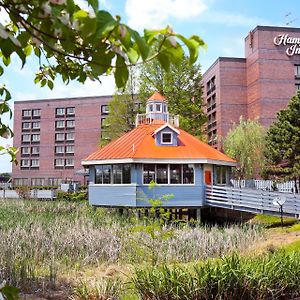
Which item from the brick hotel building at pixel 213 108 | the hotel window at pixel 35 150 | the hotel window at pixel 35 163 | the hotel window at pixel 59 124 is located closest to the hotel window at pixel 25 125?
the brick hotel building at pixel 213 108

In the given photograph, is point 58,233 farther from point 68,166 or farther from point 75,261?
point 68,166

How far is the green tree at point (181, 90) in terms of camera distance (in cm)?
3541

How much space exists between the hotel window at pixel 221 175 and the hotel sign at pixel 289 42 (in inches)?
915

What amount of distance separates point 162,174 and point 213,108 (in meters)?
29.4

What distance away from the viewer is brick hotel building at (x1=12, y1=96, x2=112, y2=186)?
61938 millimetres

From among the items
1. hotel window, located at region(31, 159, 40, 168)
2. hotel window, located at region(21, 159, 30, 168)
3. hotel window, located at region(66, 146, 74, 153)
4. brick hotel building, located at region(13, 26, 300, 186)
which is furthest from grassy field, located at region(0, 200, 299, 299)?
hotel window, located at region(21, 159, 30, 168)

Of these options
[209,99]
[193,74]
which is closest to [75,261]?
[193,74]

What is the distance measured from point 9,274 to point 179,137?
18570 mm

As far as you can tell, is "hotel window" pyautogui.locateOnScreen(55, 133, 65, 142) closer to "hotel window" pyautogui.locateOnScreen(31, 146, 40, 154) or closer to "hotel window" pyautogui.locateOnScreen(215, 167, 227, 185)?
"hotel window" pyautogui.locateOnScreen(31, 146, 40, 154)

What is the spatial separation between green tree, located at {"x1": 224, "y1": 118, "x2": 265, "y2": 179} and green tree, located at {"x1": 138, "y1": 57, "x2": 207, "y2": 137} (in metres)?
3.10

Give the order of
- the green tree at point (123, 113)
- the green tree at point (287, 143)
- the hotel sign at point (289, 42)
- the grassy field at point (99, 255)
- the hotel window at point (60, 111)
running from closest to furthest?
the grassy field at point (99, 255), the green tree at point (287, 143), the green tree at point (123, 113), the hotel sign at point (289, 42), the hotel window at point (60, 111)

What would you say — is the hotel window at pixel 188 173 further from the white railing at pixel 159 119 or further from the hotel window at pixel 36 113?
the hotel window at pixel 36 113

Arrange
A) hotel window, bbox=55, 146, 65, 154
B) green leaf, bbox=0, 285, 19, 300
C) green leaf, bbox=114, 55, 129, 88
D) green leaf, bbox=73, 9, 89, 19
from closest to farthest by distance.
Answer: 1. green leaf, bbox=73, 9, 89, 19
2. green leaf, bbox=114, 55, 129, 88
3. green leaf, bbox=0, 285, 19, 300
4. hotel window, bbox=55, 146, 65, 154

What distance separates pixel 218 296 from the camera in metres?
5.62
